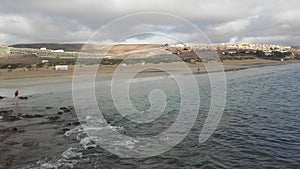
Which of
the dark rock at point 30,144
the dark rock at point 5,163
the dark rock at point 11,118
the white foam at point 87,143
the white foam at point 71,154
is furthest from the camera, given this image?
the dark rock at point 11,118

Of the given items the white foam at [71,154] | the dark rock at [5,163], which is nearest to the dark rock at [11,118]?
the white foam at [71,154]

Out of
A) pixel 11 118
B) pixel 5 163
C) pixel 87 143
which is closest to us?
pixel 5 163

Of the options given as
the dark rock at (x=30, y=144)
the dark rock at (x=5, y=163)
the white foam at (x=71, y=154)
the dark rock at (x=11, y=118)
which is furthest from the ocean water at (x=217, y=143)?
the dark rock at (x=11, y=118)

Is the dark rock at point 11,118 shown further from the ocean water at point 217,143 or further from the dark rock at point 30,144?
the dark rock at point 30,144

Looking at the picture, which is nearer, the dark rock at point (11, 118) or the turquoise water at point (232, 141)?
the turquoise water at point (232, 141)

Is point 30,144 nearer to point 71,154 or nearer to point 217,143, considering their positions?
point 71,154

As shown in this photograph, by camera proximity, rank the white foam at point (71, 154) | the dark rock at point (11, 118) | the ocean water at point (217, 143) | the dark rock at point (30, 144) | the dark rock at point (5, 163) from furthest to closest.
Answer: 1. the dark rock at point (11, 118)
2. the dark rock at point (30, 144)
3. the white foam at point (71, 154)
4. the ocean water at point (217, 143)
5. the dark rock at point (5, 163)

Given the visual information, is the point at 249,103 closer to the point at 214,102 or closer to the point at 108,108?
the point at 214,102

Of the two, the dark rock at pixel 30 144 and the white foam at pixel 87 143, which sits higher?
the dark rock at pixel 30 144

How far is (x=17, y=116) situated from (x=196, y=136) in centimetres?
1519

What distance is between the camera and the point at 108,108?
32750mm

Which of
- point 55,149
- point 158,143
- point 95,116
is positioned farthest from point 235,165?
point 95,116

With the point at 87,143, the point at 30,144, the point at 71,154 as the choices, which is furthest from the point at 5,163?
the point at 87,143

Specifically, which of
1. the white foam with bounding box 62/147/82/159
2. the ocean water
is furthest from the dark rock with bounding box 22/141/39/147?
the white foam with bounding box 62/147/82/159
